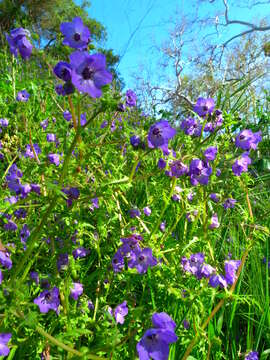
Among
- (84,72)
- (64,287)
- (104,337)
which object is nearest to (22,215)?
(64,287)

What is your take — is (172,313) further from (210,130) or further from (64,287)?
(210,130)

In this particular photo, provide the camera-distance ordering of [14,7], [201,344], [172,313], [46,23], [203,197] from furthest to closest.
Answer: [46,23] < [14,7] < [203,197] < [172,313] < [201,344]

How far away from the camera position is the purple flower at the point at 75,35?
3.52 feet

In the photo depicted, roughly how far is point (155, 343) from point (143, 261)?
1.42 ft

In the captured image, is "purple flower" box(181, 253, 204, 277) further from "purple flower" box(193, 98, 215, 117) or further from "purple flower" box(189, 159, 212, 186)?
"purple flower" box(193, 98, 215, 117)

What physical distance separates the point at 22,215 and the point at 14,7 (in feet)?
73.8

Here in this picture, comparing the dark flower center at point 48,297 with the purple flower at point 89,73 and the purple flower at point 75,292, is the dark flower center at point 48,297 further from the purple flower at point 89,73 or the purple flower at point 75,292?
the purple flower at point 89,73

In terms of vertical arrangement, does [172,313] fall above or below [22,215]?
below

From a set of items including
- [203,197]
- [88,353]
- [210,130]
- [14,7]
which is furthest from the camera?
[14,7]

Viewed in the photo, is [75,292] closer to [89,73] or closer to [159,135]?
[159,135]

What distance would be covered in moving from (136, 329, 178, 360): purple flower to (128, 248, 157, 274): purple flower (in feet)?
1.38

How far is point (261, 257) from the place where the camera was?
2.14 metres

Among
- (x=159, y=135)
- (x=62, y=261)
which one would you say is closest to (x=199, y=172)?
(x=159, y=135)

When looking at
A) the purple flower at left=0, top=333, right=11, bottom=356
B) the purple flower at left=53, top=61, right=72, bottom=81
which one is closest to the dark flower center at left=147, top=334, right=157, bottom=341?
the purple flower at left=0, top=333, right=11, bottom=356
